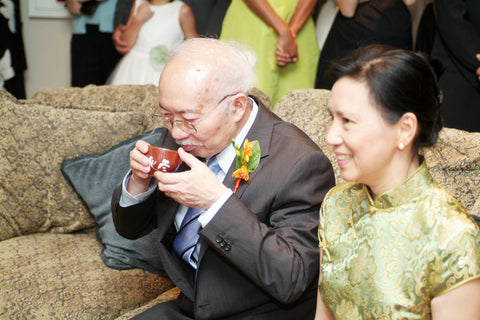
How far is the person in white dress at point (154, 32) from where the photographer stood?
319 cm

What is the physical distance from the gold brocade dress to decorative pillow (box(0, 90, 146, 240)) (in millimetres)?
1309

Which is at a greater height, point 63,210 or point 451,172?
point 451,172

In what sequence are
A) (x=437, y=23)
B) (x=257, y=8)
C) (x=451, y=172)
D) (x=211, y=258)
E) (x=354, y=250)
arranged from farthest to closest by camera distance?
(x=257, y=8) → (x=437, y=23) → (x=451, y=172) → (x=211, y=258) → (x=354, y=250)

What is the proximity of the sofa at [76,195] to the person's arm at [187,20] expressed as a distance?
0.97 metres

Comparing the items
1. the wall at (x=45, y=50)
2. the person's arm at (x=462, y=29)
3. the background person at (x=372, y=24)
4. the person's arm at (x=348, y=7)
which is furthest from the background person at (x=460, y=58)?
the wall at (x=45, y=50)

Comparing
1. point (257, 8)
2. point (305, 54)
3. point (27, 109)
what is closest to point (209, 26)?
point (257, 8)

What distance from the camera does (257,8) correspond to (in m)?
2.80

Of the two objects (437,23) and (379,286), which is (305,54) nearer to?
(437,23)

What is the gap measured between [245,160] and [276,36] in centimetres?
160

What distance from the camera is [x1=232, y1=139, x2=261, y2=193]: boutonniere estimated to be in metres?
1.42

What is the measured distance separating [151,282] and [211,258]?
2.16ft

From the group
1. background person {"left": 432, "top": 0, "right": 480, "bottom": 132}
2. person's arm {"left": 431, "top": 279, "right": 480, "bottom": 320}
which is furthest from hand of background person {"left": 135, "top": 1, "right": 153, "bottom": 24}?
person's arm {"left": 431, "top": 279, "right": 480, "bottom": 320}

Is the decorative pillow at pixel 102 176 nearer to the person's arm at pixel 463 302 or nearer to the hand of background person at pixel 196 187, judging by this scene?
the hand of background person at pixel 196 187

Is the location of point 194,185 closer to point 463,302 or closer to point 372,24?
point 463,302
